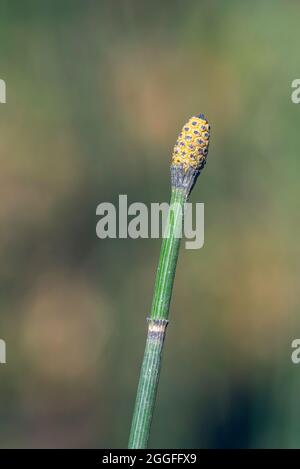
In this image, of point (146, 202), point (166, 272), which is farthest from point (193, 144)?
point (146, 202)

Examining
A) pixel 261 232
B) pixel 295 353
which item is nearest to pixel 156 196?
pixel 261 232

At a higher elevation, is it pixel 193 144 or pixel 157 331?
pixel 193 144

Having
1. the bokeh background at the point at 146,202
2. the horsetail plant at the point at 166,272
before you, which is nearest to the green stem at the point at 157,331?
the horsetail plant at the point at 166,272

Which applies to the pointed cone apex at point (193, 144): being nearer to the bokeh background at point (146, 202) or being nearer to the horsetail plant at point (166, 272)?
the horsetail plant at point (166, 272)

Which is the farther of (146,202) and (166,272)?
(146,202)

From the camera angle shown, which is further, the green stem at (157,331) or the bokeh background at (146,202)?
the bokeh background at (146,202)

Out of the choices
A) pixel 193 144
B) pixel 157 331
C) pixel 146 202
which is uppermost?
pixel 146 202

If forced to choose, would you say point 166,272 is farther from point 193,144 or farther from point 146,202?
point 146,202
